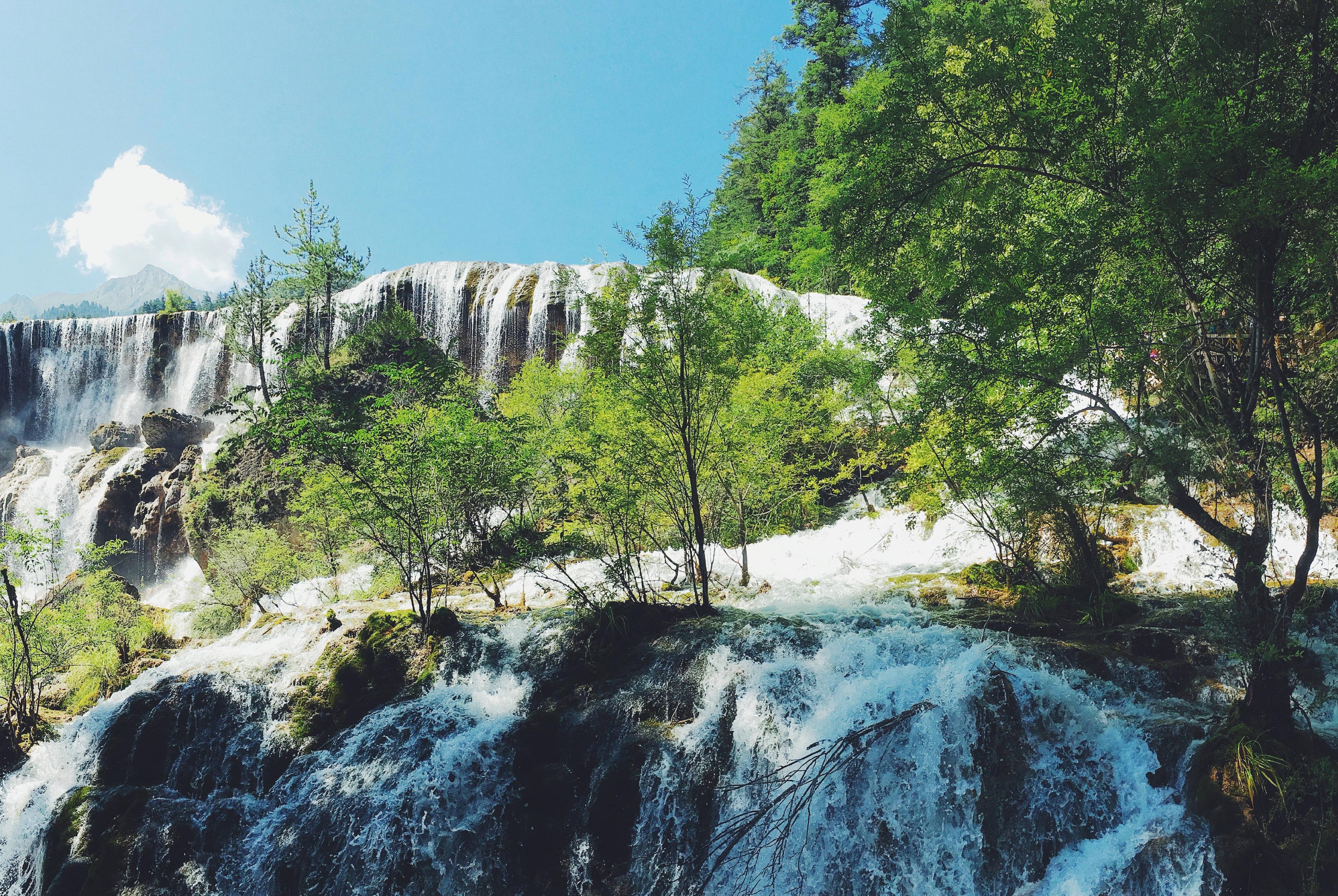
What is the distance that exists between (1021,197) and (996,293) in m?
1.58

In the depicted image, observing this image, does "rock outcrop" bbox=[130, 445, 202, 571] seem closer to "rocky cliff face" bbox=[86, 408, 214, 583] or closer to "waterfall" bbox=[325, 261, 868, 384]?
"rocky cliff face" bbox=[86, 408, 214, 583]

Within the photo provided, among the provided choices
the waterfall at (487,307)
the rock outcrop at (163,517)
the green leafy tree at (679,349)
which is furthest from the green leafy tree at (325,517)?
the waterfall at (487,307)

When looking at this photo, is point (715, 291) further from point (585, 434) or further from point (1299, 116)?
point (1299, 116)

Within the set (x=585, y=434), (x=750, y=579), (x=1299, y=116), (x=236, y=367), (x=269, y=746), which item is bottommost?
(x=269, y=746)

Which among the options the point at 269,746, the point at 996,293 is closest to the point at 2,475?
the point at 269,746

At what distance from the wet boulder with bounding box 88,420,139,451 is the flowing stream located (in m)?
23.4

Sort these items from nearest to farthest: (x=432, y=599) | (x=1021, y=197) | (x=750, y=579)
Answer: (x=1021, y=197) → (x=750, y=579) → (x=432, y=599)

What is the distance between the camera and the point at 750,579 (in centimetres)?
1298

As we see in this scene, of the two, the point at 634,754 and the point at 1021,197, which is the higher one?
the point at 1021,197

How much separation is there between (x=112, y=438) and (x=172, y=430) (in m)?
4.21

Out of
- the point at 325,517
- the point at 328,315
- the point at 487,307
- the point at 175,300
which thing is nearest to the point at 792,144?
the point at 487,307

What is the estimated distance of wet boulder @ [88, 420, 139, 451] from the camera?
2912cm

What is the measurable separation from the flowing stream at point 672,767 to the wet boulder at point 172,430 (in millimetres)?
19757

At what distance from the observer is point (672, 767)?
24.1 feet
